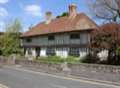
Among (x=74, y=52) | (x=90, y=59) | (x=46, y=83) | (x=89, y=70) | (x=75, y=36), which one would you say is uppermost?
(x=75, y=36)

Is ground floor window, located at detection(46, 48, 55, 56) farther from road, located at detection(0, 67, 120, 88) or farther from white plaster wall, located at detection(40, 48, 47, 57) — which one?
road, located at detection(0, 67, 120, 88)

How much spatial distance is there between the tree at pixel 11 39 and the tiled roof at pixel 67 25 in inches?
254

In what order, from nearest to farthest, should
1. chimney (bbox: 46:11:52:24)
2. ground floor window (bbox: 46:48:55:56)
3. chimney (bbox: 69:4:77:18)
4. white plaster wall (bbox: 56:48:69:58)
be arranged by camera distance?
white plaster wall (bbox: 56:48:69:58)
chimney (bbox: 69:4:77:18)
ground floor window (bbox: 46:48:55:56)
chimney (bbox: 46:11:52:24)

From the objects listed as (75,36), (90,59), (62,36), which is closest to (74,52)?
(75,36)

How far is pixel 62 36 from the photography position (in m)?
52.4

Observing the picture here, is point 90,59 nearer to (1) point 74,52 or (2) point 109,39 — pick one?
(1) point 74,52

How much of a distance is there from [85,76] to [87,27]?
2084 cm

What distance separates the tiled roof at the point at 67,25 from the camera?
4894 cm

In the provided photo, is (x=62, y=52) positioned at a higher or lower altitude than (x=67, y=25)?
lower

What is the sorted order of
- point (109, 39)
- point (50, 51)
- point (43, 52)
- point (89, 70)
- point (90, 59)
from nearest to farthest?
point (89, 70)
point (109, 39)
point (90, 59)
point (50, 51)
point (43, 52)

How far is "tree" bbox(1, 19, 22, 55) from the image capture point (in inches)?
2608

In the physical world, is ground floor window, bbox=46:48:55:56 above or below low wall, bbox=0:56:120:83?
above

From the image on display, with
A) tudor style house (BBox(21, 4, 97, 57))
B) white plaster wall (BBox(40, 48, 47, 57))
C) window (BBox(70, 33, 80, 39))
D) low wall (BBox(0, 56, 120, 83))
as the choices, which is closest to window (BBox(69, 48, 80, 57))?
tudor style house (BBox(21, 4, 97, 57))

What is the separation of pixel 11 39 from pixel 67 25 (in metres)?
21.6
